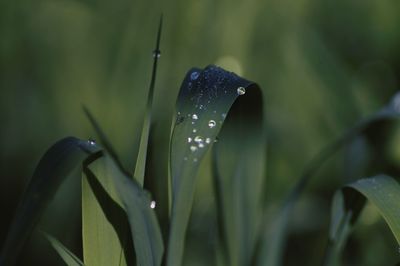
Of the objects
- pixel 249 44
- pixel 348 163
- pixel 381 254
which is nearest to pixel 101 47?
pixel 249 44

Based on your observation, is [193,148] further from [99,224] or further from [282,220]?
[282,220]

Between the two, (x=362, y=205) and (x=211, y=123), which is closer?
(x=211, y=123)

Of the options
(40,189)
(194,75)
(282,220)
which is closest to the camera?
(40,189)

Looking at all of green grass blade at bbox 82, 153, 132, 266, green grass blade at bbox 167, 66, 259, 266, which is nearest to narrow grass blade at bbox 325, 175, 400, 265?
green grass blade at bbox 167, 66, 259, 266

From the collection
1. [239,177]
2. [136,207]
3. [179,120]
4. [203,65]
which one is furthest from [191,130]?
[203,65]

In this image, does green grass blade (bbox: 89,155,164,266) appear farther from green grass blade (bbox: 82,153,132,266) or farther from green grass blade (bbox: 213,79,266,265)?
green grass blade (bbox: 213,79,266,265)

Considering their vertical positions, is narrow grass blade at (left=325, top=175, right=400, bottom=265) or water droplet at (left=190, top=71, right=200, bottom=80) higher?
water droplet at (left=190, top=71, right=200, bottom=80)

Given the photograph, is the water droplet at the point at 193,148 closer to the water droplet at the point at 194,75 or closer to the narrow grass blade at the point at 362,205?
the water droplet at the point at 194,75

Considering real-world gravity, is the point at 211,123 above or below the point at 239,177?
above
